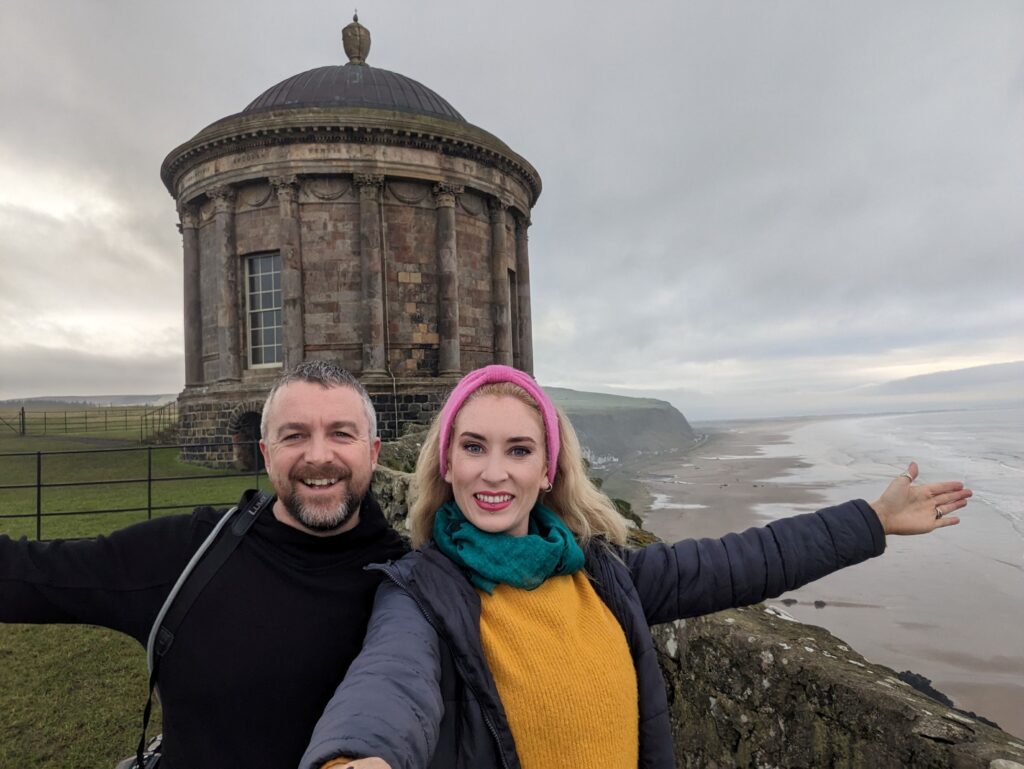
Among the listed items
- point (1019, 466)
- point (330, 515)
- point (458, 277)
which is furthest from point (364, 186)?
point (1019, 466)

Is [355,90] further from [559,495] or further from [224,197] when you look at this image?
[559,495]

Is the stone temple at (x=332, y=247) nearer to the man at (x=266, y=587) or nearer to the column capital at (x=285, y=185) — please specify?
the column capital at (x=285, y=185)

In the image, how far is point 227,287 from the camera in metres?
15.4

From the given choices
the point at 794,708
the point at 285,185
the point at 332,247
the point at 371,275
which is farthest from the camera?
the point at 332,247

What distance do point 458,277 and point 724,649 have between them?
14.7 metres

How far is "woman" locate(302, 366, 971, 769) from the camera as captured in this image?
139cm

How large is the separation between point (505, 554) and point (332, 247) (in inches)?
586

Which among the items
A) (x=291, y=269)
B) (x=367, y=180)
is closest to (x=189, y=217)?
(x=291, y=269)

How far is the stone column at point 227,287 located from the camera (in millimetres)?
15305

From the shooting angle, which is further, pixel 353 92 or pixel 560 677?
pixel 353 92

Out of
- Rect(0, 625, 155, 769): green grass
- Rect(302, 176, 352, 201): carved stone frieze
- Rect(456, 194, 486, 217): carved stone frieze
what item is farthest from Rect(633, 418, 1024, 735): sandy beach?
Rect(302, 176, 352, 201): carved stone frieze

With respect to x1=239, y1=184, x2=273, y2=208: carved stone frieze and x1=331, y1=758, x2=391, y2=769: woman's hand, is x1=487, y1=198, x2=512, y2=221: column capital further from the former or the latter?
x1=331, y1=758, x2=391, y2=769: woman's hand

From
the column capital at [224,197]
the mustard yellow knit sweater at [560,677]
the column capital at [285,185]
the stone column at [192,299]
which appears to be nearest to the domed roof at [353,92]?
the column capital at [224,197]

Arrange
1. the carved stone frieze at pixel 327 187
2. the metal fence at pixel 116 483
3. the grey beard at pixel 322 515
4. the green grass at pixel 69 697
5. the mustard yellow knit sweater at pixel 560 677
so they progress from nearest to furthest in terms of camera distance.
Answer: the mustard yellow knit sweater at pixel 560 677 < the grey beard at pixel 322 515 < the green grass at pixel 69 697 < the metal fence at pixel 116 483 < the carved stone frieze at pixel 327 187
